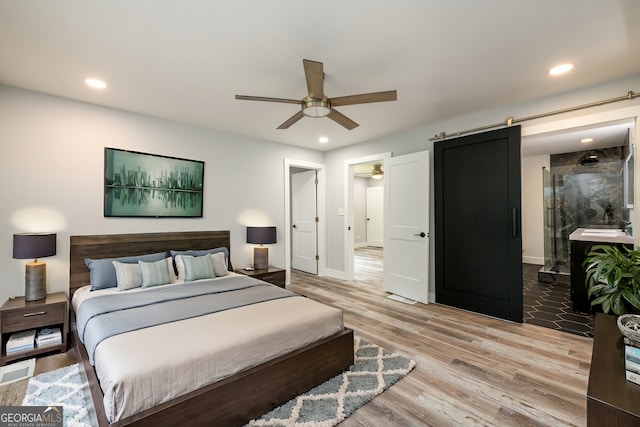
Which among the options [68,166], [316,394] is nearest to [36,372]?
[68,166]

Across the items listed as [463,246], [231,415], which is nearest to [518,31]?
[463,246]

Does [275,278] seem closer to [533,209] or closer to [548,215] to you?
[548,215]

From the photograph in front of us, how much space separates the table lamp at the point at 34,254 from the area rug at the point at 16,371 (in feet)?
Result: 1.84

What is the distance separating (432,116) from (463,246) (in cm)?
175

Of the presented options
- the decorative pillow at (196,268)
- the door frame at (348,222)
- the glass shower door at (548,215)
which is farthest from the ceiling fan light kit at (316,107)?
the glass shower door at (548,215)

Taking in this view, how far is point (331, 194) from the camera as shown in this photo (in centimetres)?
566

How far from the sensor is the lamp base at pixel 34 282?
271 centimetres

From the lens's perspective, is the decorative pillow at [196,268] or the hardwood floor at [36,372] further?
the decorative pillow at [196,268]

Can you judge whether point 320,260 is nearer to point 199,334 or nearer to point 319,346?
point 319,346

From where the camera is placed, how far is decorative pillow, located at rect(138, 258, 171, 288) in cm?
298

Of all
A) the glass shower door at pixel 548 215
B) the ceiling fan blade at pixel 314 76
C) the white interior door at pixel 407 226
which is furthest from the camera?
the glass shower door at pixel 548 215

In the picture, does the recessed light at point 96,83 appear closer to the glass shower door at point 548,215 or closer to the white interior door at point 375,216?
the glass shower door at point 548,215

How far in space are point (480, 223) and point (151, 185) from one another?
4194mm

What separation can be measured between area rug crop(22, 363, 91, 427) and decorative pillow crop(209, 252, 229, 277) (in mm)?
1504
